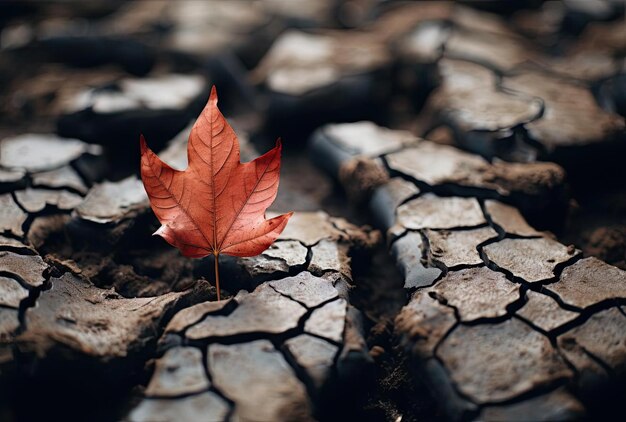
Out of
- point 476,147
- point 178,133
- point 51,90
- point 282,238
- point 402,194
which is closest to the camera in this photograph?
point 282,238

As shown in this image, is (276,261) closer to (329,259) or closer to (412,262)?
(329,259)

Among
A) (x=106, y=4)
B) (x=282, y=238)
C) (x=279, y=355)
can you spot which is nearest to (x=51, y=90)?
(x=106, y=4)

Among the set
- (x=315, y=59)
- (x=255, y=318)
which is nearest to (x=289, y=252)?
(x=255, y=318)

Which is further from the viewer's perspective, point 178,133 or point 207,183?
point 178,133

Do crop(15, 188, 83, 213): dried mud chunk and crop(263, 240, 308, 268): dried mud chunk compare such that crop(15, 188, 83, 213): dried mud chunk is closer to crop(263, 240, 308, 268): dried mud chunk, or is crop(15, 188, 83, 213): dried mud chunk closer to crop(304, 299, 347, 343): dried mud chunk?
crop(263, 240, 308, 268): dried mud chunk

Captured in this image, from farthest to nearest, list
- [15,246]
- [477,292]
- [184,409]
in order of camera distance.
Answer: [15,246] → [477,292] → [184,409]

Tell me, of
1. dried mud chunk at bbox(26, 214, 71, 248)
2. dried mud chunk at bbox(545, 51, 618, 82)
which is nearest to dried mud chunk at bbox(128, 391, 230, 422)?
dried mud chunk at bbox(26, 214, 71, 248)

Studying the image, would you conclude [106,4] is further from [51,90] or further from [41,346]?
[41,346]
